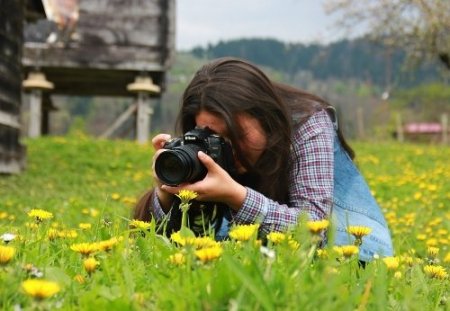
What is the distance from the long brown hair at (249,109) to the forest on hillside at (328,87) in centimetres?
3311

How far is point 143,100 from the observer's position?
13.3 meters

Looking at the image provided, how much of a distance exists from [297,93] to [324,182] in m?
0.46

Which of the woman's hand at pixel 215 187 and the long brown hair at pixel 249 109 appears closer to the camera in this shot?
the woman's hand at pixel 215 187

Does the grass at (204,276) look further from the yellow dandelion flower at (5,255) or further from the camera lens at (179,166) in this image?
the camera lens at (179,166)

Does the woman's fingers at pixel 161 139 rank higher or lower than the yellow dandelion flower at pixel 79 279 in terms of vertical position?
higher

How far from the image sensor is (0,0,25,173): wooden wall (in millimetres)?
7453

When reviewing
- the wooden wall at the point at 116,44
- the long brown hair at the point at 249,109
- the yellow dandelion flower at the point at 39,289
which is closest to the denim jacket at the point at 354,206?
the long brown hair at the point at 249,109

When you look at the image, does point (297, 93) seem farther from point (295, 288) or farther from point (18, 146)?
point (18, 146)

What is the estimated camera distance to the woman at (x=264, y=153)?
2186mm

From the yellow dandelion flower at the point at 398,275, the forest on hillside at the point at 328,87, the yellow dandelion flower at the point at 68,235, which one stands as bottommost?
the forest on hillside at the point at 328,87

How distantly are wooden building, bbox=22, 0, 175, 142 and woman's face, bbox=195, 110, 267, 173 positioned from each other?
10677 millimetres

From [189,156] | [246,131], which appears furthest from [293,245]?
[246,131]

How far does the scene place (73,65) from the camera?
13234mm

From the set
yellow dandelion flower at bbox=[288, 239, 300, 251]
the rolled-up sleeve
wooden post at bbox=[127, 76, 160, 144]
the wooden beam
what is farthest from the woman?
wooden post at bbox=[127, 76, 160, 144]
